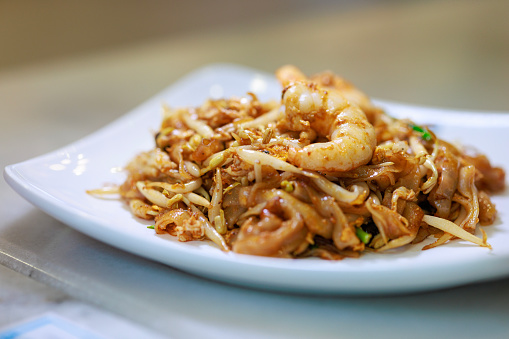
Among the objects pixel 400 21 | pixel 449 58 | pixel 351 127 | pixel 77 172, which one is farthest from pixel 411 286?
pixel 400 21

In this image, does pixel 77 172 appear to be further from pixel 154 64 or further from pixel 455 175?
pixel 154 64

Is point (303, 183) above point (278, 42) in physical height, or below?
above

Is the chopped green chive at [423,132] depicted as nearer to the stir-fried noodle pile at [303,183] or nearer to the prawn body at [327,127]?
the stir-fried noodle pile at [303,183]

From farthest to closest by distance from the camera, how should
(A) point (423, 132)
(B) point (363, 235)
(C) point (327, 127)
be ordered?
(A) point (423, 132) < (C) point (327, 127) < (B) point (363, 235)

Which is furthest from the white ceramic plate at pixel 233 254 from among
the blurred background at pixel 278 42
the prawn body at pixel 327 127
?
the blurred background at pixel 278 42

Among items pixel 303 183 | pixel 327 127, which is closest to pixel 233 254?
pixel 303 183

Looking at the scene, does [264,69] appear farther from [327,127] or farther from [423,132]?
[327,127]

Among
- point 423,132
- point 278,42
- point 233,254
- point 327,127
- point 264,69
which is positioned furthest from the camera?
point 278,42
